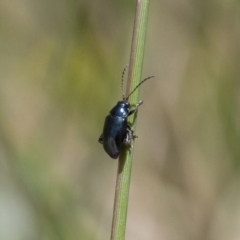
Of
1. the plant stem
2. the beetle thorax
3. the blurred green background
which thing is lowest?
the plant stem

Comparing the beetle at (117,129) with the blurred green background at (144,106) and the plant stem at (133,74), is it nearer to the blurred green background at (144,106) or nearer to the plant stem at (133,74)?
the plant stem at (133,74)

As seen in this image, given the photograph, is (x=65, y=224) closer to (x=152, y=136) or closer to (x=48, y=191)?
(x=48, y=191)

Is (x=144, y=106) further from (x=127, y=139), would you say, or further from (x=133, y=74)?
(x=133, y=74)

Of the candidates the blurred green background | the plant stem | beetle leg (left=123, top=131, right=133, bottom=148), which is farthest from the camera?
the blurred green background

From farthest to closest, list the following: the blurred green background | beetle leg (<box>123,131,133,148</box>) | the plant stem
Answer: the blurred green background < beetle leg (<box>123,131,133,148</box>) < the plant stem

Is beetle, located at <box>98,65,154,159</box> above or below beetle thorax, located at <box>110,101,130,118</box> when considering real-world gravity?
below

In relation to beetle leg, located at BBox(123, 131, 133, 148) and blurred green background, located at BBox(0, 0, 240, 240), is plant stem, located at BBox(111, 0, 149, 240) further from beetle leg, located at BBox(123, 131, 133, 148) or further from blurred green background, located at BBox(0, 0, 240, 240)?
blurred green background, located at BBox(0, 0, 240, 240)

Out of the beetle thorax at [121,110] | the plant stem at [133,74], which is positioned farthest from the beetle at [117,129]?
the plant stem at [133,74]

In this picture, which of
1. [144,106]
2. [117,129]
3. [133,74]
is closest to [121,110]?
[117,129]

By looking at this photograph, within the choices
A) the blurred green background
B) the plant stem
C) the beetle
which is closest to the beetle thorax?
the beetle
